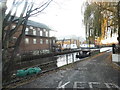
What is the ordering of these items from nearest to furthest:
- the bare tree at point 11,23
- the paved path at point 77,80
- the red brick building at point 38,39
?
1. the bare tree at point 11,23
2. the paved path at point 77,80
3. the red brick building at point 38,39

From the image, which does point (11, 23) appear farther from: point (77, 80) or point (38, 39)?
point (38, 39)

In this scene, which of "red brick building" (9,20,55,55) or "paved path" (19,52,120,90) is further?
"red brick building" (9,20,55,55)

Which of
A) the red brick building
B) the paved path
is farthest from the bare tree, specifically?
the red brick building

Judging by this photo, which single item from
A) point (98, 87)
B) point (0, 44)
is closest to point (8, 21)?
point (0, 44)

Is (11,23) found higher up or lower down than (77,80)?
higher up

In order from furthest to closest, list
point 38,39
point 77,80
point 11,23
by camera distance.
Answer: point 38,39, point 77,80, point 11,23

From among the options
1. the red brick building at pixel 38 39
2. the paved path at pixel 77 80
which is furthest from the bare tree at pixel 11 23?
the red brick building at pixel 38 39

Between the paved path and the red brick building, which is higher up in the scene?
the red brick building

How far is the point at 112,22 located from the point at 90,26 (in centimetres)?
160

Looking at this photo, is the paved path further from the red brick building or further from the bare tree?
the red brick building

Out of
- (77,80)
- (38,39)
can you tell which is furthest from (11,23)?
(38,39)

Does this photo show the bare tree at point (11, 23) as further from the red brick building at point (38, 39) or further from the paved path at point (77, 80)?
the red brick building at point (38, 39)

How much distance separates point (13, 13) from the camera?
405cm

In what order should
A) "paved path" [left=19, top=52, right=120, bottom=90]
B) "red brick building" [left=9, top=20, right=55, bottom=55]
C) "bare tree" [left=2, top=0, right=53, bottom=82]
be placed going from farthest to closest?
"red brick building" [left=9, top=20, right=55, bottom=55] < "paved path" [left=19, top=52, right=120, bottom=90] < "bare tree" [left=2, top=0, right=53, bottom=82]
